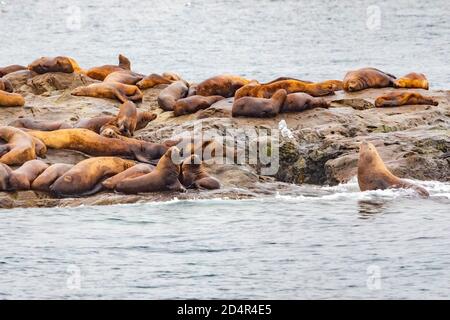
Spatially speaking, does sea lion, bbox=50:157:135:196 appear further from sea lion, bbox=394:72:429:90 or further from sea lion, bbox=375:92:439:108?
sea lion, bbox=394:72:429:90

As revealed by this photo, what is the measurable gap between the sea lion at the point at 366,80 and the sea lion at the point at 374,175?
17.1ft

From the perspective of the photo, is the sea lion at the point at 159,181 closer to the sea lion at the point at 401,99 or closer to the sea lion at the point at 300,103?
the sea lion at the point at 300,103

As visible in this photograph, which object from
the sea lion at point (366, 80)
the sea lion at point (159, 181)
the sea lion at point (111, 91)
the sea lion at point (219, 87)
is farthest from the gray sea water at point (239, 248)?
the sea lion at point (111, 91)

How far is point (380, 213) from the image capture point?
1803 centimetres

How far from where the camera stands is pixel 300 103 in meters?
22.5

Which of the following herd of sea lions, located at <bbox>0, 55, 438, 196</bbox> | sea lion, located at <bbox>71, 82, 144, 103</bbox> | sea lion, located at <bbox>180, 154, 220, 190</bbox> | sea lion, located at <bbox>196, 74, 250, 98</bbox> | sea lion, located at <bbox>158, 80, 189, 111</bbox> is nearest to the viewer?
herd of sea lions, located at <bbox>0, 55, 438, 196</bbox>

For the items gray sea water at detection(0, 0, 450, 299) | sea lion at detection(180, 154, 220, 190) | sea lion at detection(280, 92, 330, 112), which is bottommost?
gray sea water at detection(0, 0, 450, 299)

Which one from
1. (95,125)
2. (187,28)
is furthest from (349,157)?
(187,28)

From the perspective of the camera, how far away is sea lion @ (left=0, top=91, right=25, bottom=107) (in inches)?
916

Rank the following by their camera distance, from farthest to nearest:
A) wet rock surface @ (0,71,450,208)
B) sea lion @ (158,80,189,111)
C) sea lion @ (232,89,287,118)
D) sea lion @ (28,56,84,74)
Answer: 1. sea lion @ (28,56,84,74)
2. sea lion @ (158,80,189,111)
3. sea lion @ (232,89,287,118)
4. wet rock surface @ (0,71,450,208)

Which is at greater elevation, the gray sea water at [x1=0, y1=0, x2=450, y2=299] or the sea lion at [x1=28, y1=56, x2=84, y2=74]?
the sea lion at [x1=28, y1=56, x2=84, y2=74]

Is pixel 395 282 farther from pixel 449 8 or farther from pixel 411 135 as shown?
pixel 449 8

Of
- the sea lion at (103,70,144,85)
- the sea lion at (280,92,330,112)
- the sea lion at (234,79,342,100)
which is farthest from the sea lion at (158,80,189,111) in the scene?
the sea lion at (280,92,330,112)

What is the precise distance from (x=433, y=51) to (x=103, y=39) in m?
21.0
